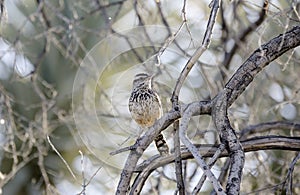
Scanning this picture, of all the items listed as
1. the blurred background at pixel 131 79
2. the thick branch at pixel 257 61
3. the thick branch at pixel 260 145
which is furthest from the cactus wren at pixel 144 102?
the thick branch at pixel 257 61

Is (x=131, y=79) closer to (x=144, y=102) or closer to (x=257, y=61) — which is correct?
(x=144, y=102)

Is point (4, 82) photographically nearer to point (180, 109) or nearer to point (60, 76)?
point (60, 76)

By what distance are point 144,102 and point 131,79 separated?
136 millimetres

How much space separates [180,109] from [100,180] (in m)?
2.67

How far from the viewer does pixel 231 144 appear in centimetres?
196

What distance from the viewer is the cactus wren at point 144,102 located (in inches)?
130

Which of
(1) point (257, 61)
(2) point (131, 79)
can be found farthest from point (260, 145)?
(2) point (131, 79)

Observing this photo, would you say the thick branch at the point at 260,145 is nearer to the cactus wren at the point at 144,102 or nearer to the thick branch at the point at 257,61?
the thick branch at the point at 257,61

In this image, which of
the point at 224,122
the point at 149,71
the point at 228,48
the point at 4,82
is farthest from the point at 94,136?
the point at 4,82

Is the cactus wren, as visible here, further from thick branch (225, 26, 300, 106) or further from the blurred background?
thick branch (225, 26, 300, 106)

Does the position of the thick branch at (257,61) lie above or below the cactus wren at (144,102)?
below

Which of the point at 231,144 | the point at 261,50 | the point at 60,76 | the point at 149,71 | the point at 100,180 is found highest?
the point at 60,76

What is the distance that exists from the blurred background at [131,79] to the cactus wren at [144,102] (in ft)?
0.14

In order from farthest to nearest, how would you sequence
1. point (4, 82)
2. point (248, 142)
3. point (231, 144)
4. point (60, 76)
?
1. point (60, 76)
2. point (4, 82)
3. point (248, 142)
4. point (231, 144)
